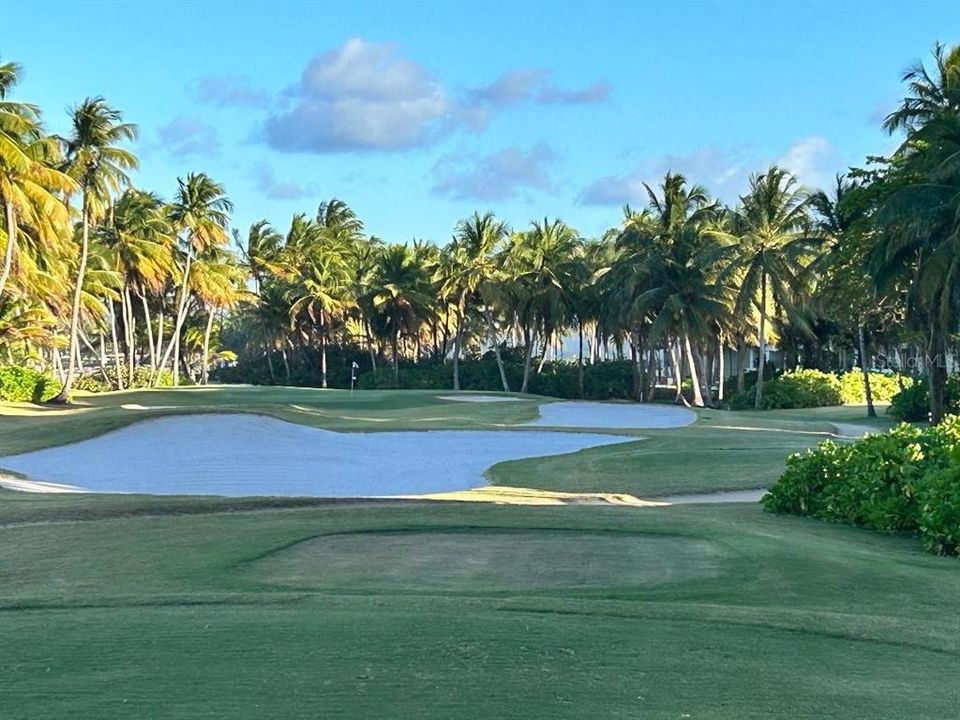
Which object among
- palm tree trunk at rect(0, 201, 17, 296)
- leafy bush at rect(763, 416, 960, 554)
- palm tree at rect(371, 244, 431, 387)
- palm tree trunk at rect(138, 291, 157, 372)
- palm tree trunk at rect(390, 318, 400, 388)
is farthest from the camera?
palm tree trunk at rect(390, 318, 400, 388)

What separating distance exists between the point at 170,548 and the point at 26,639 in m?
3.93

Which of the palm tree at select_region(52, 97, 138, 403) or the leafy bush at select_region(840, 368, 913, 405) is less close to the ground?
the palm tree at select_region(52, 97, 138, 403)

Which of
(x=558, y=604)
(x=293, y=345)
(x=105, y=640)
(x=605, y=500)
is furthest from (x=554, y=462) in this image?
(x=293, y=345)

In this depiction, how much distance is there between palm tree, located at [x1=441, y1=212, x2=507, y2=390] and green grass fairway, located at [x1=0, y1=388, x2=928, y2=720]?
Result: 5223 cm

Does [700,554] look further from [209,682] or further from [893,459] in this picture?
[209,682]

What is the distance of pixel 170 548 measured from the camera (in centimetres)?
927

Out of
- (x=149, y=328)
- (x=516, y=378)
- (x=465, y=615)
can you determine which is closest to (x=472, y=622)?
(x=465, y=615)

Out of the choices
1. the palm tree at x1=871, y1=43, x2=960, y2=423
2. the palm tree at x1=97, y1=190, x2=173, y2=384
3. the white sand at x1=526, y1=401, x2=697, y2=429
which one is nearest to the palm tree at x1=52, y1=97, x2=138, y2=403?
the palm tree at x1=97, y1=190, x2=173, y2=384

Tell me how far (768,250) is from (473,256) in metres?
22.0

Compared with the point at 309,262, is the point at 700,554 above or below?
below

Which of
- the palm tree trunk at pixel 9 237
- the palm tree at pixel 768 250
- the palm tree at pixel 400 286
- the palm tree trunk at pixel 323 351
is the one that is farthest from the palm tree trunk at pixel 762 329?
the palm tree trunk at pixel 323 351

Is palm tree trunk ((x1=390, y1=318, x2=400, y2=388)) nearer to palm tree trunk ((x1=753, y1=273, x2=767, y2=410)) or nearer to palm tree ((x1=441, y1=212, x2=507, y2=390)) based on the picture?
palm tree ((x1=441, y1=212, x2=507, y2=390))

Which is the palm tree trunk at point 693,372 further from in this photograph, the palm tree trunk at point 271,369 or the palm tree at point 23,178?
the palm tree trunk at point 271,369

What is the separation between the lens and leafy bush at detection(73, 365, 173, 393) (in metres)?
63.0
